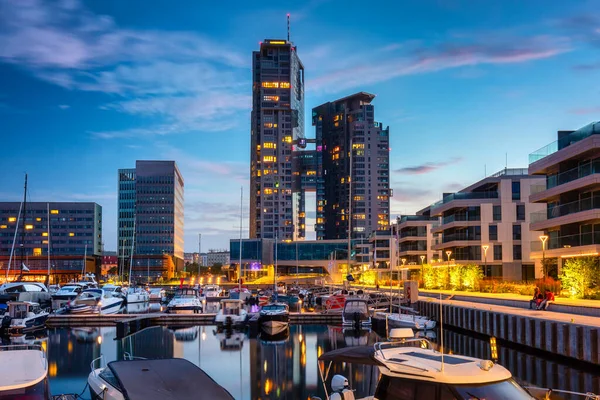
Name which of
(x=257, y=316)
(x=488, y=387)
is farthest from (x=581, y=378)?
A: (x=257, y=316)

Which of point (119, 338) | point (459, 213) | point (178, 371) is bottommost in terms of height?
point (119, 338)

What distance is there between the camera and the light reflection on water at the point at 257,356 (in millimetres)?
Result: 31125

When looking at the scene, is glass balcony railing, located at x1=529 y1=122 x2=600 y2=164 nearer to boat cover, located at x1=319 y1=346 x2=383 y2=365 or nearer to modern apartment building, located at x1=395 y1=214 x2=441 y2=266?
boat cover, located at x1=319 y1=346 x2=383 y2=365

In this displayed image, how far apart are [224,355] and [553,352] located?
70.8ft

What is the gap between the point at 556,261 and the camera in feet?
232

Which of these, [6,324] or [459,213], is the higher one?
[459,213]

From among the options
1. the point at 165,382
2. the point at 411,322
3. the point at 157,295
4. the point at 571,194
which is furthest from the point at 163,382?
the point at 157,295

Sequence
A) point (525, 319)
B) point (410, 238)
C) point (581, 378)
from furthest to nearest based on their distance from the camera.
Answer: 1. point (410, 238)
2. point (525, 319)
3. point (581, 378)

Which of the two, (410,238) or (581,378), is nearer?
(581,378)

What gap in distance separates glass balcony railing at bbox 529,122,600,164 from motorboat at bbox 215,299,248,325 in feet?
118

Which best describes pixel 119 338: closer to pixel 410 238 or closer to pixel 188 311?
pixel 188 311

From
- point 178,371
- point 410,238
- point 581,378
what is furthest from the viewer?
point 410,238

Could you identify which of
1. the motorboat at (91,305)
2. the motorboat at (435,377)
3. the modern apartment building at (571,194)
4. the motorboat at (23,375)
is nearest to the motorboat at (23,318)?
the motorboat at (91,305)

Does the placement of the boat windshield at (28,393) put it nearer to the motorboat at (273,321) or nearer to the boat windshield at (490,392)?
the boat windshield at (490,392)
